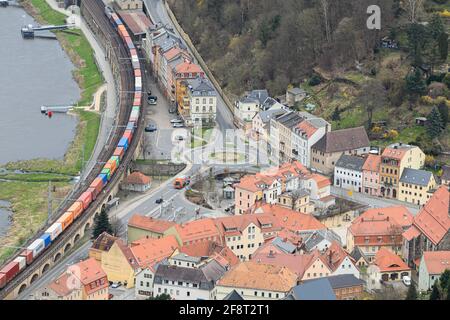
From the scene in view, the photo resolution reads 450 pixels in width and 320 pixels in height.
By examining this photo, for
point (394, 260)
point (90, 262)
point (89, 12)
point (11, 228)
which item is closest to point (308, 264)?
point (394, 260)

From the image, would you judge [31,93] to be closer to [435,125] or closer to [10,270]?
[435,125]

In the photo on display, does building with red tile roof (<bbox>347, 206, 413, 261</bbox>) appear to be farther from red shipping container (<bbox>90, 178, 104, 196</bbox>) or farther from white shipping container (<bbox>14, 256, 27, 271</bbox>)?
white shipping container (<bbox>14, 256, 27, 271</bbox>)

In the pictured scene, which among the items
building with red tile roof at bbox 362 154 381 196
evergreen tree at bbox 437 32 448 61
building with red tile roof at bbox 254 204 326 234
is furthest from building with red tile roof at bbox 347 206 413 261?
evergreen tree at bbox 437 32 448 61

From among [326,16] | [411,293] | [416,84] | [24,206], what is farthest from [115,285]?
[326,16]

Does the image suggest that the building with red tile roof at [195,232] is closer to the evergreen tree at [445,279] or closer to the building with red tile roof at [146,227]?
the building with red tile roof at [146,227]

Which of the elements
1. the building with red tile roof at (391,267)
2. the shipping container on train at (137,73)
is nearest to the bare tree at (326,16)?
the shipping container on train at (137,73)

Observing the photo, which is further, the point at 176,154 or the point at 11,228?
the point at 176,154

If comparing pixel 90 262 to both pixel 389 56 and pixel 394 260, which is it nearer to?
pixel 394 260
